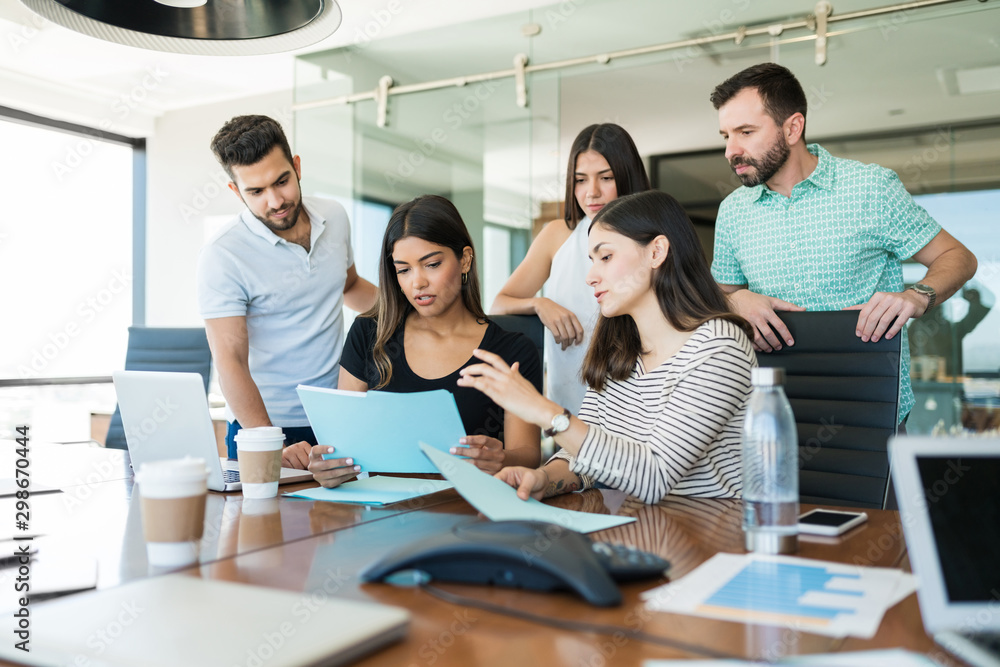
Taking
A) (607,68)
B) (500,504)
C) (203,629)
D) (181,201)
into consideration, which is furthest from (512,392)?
(181,201)

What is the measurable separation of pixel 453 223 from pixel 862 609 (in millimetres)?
1473

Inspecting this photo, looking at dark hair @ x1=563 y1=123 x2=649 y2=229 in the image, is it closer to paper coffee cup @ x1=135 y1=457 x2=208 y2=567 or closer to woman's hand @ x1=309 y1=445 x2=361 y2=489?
woman's hand @ x1=309 y1=445 x2=361 y2=489

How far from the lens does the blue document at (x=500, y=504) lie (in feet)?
3.68

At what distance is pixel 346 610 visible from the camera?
0.73m

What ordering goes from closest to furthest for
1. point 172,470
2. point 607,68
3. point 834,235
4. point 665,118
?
1. point 172,470
2. point 834,235
3. point 607,68
4. point 665,118

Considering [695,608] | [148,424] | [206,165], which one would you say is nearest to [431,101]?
[206,165]

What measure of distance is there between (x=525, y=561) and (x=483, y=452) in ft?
2.34

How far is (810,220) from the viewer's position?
2004mm

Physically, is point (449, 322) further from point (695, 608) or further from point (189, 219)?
point (189, 219)

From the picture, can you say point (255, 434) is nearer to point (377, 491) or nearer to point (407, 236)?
point (377, 491)

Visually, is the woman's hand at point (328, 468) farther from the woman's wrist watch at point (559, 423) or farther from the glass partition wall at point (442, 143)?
the glass partition wall at point (442, 143)

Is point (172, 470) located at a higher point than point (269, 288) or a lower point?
lower

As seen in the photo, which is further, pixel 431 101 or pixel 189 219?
pixel 189 219

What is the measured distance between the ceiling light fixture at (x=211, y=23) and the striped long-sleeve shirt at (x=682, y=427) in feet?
3.06
